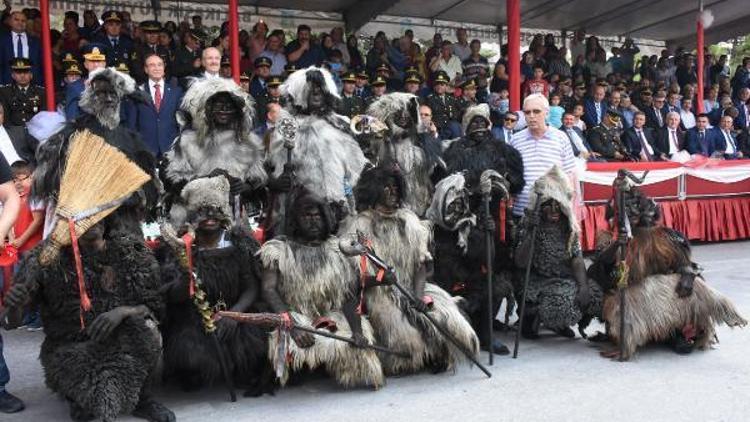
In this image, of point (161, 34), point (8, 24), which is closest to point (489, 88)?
point (161, 34)

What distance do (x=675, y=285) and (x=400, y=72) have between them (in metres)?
8.35

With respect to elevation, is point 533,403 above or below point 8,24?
below

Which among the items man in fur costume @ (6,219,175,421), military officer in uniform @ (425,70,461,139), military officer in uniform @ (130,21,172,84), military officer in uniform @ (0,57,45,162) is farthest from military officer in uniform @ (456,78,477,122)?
man in fur costume @ (6,219,175,421)

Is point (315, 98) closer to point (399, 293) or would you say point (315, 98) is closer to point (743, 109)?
point (399, 293)

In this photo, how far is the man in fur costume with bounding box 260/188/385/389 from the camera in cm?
439

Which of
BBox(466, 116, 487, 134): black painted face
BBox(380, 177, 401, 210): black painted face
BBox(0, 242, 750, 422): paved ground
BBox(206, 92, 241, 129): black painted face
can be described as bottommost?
BBox(0, 242, 750, 422): paved ground

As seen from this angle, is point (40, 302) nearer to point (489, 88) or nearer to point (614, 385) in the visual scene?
point (614, 385)

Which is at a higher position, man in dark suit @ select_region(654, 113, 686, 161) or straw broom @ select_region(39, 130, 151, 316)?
man in dark suit @ select_region(654, 113, 686, 161)

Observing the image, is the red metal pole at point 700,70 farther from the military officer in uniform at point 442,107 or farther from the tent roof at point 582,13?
the military officer in uniform at point 442,107

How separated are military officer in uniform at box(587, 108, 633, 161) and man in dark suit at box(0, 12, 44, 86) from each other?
8125 mm

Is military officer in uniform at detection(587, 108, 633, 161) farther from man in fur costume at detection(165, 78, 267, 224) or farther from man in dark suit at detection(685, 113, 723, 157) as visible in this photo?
man in fur costume at detection(165, 78, 267, 224)

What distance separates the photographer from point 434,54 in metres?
13.2

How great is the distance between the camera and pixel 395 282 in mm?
4504

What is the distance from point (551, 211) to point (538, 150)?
638mm
